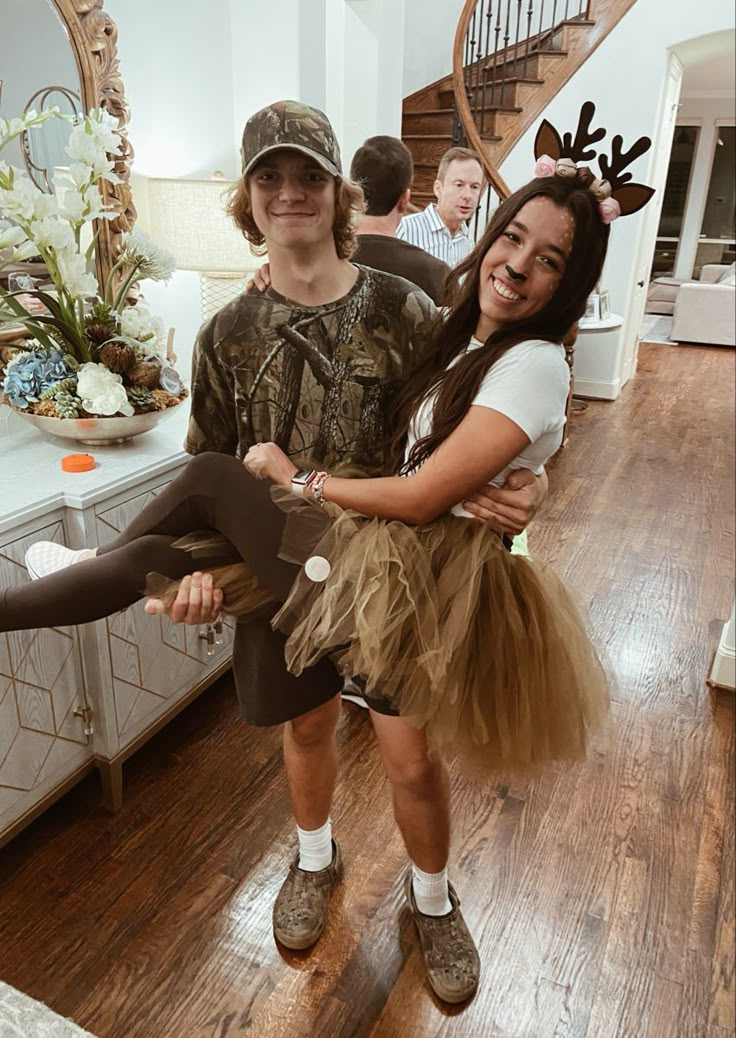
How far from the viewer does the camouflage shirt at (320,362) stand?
1.24 metres

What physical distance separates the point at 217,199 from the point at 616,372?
176 centimetres

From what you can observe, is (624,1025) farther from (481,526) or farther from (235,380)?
(235,380)

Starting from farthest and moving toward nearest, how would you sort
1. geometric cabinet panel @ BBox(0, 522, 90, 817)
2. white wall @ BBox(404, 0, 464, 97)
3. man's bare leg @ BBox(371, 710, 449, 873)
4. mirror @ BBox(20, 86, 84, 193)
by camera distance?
white wall @ BBox(404, 0, 464, 97) → mirror @ BBox(20, 86, 84, 193) → geometric cabinet panel @ BBox(0, 522, 90, 817) → man's bare leg @ BBox(371, 710, 449, 873)

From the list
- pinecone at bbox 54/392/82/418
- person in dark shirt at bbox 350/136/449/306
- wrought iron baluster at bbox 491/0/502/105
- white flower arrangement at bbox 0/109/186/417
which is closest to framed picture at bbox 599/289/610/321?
person in dark shirt at bbox 350/136/449/306

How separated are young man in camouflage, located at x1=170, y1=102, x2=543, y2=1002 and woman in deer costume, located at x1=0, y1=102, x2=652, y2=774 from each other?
0.07 metres

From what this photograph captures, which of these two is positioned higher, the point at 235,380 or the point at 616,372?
the point at 235,380

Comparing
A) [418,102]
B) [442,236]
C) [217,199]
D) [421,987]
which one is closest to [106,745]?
[421,987]

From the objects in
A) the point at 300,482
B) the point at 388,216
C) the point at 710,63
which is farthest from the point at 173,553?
the point at 388,216

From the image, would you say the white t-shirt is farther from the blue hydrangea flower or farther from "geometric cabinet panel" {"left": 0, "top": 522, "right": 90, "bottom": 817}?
the blue hydrangea flower

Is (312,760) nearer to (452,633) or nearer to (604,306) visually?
(452,633)

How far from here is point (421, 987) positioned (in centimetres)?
143

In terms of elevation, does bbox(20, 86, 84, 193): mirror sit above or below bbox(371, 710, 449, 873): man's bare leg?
above

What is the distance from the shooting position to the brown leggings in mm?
1179

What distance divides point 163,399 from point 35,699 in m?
0.73
